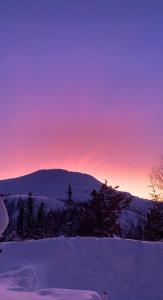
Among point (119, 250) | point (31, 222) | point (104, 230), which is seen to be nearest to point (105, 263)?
point (119, 250)

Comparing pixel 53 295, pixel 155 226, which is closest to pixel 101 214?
pixel 155 226

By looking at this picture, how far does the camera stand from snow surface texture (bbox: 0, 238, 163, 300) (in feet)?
66.7

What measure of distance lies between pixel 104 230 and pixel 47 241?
9.99m

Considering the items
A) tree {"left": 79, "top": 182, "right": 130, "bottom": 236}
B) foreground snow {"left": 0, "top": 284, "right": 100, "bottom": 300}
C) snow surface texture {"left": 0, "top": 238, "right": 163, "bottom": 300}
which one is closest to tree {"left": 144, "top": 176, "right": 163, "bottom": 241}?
tree {"left": 79, "top": 182, "right": 130, "bottom": 236}

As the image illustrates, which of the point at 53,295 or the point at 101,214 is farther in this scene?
the point at 101,214

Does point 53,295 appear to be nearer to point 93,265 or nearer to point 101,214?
point 93,265

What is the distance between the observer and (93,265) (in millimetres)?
21859

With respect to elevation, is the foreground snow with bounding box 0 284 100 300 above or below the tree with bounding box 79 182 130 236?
below

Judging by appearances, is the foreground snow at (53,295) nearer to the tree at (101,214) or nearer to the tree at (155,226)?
the tree at (101,214)

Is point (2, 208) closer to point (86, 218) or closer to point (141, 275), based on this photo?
point (141, 275)

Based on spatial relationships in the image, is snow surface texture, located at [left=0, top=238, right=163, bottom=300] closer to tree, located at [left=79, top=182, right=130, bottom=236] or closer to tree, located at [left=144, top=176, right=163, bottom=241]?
tree, located at [left=79, top=182, right=130, bottom=236]

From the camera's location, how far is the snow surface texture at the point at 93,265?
66.7 feet

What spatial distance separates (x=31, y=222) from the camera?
60.4 metres

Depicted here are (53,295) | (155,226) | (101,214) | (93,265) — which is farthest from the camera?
(155,226)
